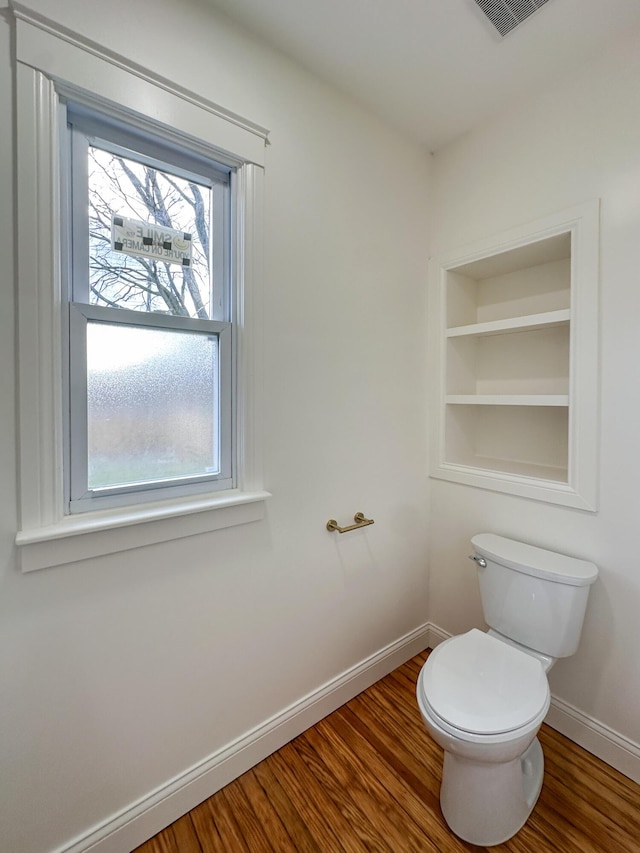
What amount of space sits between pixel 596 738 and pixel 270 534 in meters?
1.48

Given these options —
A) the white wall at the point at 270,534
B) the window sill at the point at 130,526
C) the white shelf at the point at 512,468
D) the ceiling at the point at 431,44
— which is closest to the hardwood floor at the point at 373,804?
the white wall at the point at 270,534

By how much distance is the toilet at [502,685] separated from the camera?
1.11m

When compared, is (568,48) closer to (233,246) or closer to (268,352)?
(233,246)

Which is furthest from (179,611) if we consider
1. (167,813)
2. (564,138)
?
(564,138)

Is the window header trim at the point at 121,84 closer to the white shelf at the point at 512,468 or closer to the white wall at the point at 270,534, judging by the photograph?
the white wall at the point at 270,534

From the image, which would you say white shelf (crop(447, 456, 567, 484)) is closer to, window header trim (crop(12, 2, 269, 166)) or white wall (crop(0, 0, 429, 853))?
white wall (crop(0, 0, 429, 853))

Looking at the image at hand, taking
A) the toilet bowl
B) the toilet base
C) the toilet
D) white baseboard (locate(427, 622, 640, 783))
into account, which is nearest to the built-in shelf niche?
the toilet

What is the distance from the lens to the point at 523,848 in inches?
46.6

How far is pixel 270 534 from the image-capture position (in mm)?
1445

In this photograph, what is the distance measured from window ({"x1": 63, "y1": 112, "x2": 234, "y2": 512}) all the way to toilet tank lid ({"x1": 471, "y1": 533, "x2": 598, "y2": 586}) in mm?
1115

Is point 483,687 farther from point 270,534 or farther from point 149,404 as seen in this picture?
point 149,404

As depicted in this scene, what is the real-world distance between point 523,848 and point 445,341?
1.90 metres

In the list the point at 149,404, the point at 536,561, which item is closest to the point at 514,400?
the point at 536,561

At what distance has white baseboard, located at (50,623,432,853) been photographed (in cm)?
113
